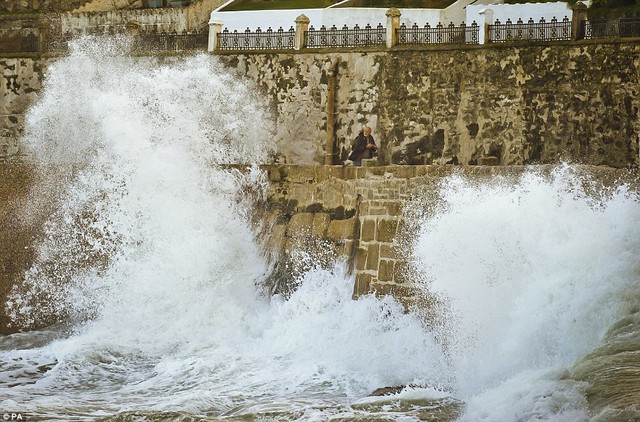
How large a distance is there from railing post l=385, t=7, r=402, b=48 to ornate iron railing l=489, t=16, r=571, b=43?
6.00 feet

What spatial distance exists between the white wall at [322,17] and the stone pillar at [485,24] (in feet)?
4.51

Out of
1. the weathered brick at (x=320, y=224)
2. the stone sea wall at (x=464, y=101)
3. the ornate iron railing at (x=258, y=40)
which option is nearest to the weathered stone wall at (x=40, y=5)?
the ornate iron railing at (x=258, y=40)

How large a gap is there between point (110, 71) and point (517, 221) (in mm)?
12479

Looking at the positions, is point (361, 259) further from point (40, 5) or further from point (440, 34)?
point (40, 5)

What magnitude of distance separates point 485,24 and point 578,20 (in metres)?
1.75

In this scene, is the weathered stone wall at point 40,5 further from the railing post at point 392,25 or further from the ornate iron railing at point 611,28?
the ornate iron railing at point 611,28

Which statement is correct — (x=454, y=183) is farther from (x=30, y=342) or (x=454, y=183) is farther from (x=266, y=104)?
(x=266, y=104)

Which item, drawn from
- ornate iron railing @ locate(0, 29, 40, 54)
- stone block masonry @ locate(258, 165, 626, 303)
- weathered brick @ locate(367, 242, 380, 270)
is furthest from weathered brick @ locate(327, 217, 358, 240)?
ornate iron railing @ locate(0, 29, 40, 54)

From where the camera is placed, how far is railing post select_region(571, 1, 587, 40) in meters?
28.3

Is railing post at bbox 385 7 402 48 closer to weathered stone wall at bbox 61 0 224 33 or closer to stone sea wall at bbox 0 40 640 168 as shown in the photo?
stone sea wall at bbox 0 40 640 168

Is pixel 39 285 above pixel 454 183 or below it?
below

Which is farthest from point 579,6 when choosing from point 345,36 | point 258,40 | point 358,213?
point 358,213

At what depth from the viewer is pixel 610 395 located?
628 inches

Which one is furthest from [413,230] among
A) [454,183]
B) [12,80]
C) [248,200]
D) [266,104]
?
[12,80]
